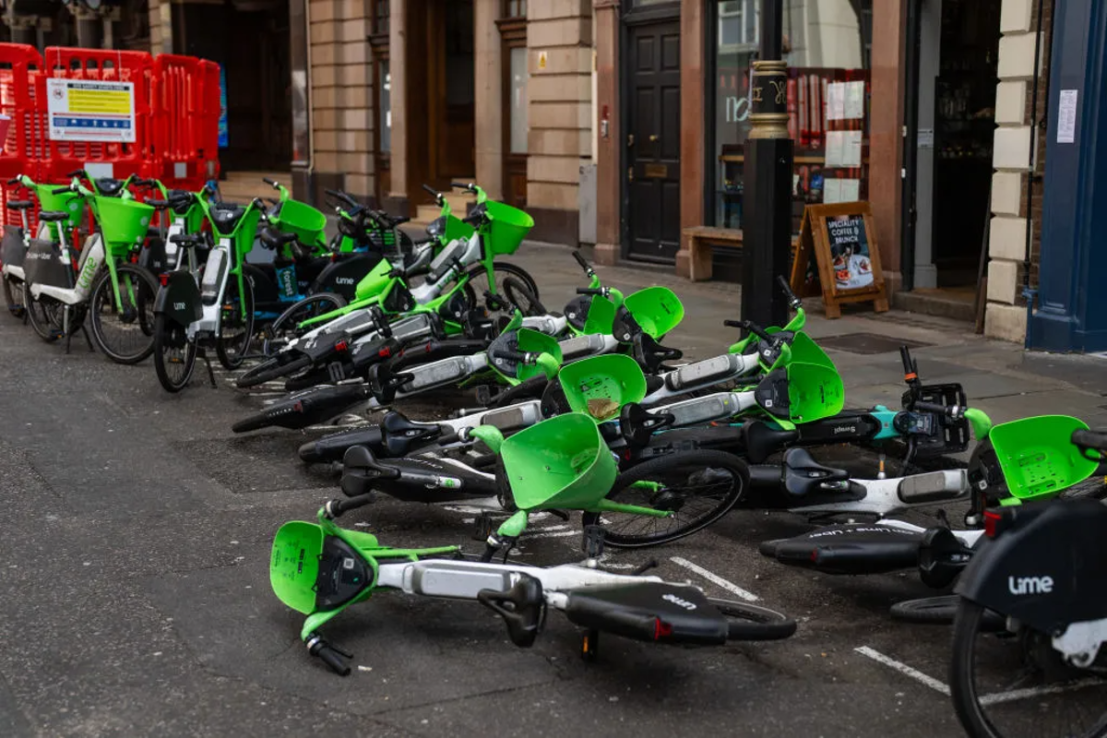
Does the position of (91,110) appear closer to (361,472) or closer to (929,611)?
(361,472)

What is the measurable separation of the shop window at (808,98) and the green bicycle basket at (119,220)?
21.2ft

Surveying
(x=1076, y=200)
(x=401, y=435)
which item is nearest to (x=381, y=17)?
(x=1076, y=200)

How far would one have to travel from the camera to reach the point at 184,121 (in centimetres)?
1513

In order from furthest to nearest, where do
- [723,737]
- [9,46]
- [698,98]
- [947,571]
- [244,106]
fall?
1. [244,106]
2. [698,98]
3. [9,46]
4. [947,571]
5. [723,737]

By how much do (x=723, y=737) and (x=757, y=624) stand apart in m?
0.45

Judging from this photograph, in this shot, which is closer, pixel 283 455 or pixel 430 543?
pixel 430 543

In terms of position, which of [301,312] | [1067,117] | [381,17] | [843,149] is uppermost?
[381,17]

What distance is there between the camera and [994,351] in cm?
1045

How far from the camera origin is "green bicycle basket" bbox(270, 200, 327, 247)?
10.7 metres

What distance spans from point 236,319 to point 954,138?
7332 mm

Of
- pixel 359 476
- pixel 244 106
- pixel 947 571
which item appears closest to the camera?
pixel 947 571

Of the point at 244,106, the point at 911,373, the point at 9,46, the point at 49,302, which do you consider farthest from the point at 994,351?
the point at 244,106

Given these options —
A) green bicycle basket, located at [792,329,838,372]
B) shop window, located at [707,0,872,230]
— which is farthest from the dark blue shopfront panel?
green bicycle basket, located at [792,329,838,372]

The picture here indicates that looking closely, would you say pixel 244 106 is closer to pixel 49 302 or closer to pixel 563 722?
pixel 49 302
